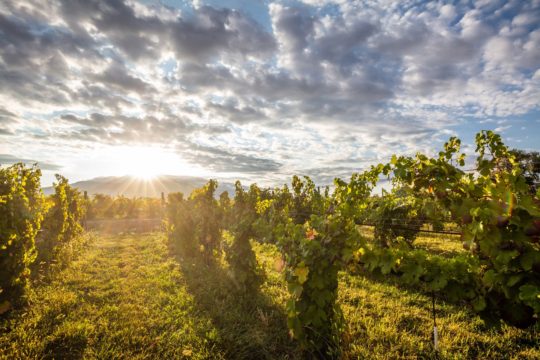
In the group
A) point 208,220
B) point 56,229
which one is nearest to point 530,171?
point 208,220

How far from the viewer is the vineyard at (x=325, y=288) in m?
2.56

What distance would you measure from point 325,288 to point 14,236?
6.03m

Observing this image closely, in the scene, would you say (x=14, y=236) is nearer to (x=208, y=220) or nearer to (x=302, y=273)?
(x=208, y=220)

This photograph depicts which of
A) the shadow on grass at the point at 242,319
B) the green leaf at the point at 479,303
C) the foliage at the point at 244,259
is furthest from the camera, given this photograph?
the foliage at the point at 244,259

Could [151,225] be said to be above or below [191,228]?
below

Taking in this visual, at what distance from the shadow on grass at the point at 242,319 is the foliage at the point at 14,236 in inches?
135

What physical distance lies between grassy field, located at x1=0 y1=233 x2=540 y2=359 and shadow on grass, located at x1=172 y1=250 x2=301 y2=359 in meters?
0.02

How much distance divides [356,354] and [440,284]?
185 cm

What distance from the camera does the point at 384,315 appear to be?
215 inches

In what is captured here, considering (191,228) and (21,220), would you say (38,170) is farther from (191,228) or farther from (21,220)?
(191,228)

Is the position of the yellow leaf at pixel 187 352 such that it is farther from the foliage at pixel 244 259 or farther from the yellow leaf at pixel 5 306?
the yellow leaf at pixel 5 306

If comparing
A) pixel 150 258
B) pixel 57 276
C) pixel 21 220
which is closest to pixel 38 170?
pixel 21 220

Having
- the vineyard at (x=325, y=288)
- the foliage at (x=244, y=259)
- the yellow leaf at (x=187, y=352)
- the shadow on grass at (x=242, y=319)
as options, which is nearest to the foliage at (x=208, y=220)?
the vineyard at (x=325, y=288)

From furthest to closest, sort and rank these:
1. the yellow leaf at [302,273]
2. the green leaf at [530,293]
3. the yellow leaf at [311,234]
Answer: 1. the yellow leaf at [311,234]
2. the yellow leaf at [302,273]
3. the green leaf at [530,293]
